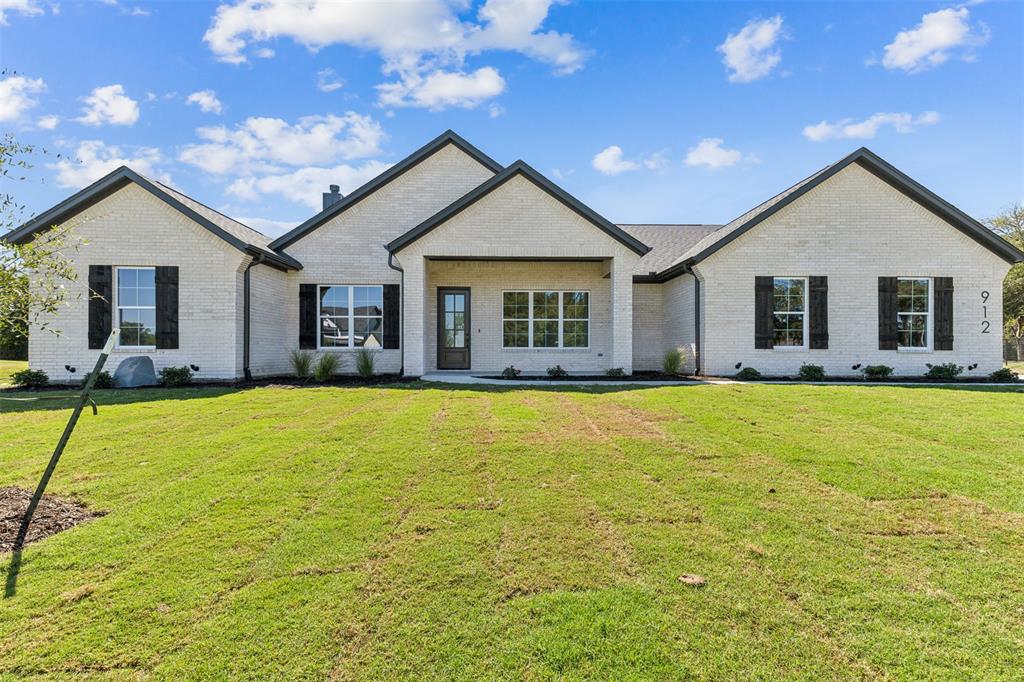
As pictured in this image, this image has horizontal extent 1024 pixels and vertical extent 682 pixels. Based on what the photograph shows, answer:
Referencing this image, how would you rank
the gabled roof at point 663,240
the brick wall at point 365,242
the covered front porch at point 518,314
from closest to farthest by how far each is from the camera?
the brick wall at point 365,242, the covered front porch at point 518,314, the gabled roof at point 663,240

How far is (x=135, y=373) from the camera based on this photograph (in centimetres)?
1105

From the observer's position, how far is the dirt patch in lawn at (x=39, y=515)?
343 centimetres

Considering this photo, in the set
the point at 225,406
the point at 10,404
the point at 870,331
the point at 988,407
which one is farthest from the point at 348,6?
the point at 870,331

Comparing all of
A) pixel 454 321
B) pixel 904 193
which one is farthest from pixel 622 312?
pixel 904 193

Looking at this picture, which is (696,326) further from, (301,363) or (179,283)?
(179,283)

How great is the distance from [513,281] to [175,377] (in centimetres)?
904

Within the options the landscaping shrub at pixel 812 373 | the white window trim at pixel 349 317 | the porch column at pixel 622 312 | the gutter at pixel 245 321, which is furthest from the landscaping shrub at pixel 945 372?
the gutter at pixel 245 321

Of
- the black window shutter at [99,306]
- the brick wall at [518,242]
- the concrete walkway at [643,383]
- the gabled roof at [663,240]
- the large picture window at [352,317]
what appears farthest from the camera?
the gabled roof at [663,240]

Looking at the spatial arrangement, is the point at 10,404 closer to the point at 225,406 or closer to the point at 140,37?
the point at 225,406

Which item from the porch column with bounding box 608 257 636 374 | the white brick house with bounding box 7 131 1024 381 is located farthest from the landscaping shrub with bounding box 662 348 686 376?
the porch column with bounding box 608 257 636 374

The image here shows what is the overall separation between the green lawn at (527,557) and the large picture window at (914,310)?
848 cm

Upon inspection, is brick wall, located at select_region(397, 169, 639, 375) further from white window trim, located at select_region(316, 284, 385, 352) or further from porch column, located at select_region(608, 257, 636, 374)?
white window trim, located at select_region(316, 284, 385, 352)

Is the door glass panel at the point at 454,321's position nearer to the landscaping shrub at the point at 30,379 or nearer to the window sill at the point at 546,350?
the window sill at the point at 546,350

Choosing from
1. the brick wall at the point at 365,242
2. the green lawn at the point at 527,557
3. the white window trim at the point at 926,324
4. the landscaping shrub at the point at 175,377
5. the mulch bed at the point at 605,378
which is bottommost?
the green lawn at the point at 527,557
